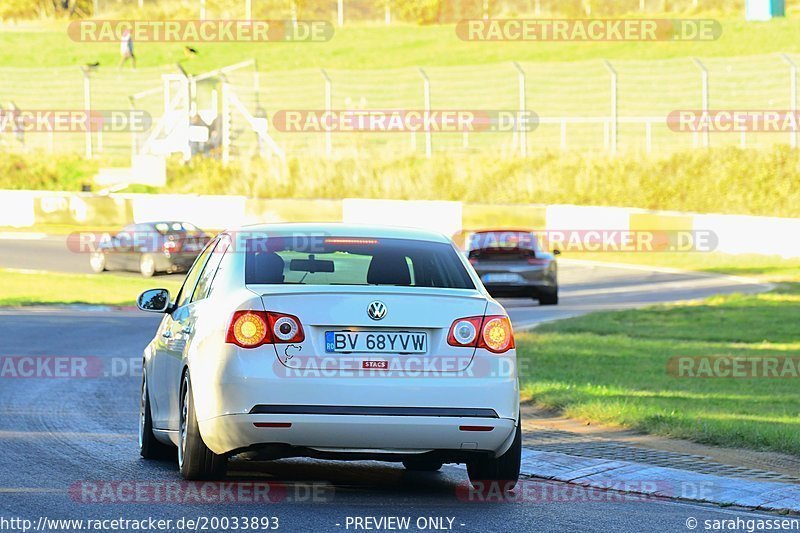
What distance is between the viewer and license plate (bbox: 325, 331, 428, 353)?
25.9ft

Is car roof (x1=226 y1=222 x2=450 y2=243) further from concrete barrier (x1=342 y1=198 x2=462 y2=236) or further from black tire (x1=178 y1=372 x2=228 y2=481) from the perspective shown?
concrete barrier (x1=342 y1=198 x2=462 y2=236)

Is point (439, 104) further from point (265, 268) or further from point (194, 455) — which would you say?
point (194, 455)

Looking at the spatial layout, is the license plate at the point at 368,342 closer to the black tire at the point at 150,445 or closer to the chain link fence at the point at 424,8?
the black tire at the point at 150,445

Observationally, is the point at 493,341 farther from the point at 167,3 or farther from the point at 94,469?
the point at 167,3

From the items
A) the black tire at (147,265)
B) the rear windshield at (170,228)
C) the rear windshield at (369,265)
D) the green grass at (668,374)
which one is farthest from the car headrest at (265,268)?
the rear windshield at (170,228)

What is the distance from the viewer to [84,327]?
20688 millimetres

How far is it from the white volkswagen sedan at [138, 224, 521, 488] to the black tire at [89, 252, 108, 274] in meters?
23.4

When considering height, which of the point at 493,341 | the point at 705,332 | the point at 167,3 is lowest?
the point at 705,332

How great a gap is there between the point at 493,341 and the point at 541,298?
1803 centimetres

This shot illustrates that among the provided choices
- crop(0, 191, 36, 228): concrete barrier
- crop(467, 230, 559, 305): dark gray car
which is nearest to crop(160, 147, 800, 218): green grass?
crop(0, 191, 36, 228): concrete barrier

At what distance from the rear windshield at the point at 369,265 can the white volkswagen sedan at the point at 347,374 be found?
45mm

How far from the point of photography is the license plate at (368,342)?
7.89 metres

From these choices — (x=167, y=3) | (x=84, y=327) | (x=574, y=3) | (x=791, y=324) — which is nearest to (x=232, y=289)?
(x=84, y=327)

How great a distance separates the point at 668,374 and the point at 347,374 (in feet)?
28.3
